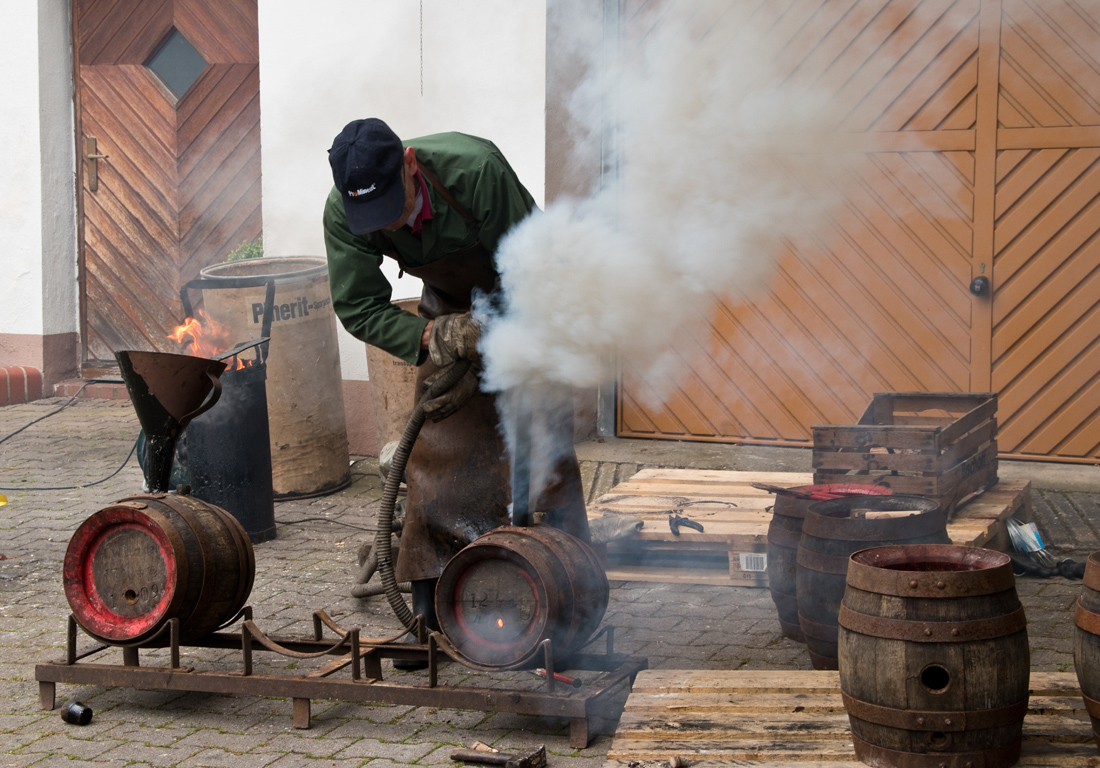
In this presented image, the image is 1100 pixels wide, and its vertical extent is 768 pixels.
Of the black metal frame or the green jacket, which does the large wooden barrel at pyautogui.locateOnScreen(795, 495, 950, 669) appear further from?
the green jacket

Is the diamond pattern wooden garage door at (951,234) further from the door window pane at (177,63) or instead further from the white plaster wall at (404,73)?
the door window pane at (177,63)

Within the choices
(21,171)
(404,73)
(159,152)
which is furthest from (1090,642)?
(21,171)

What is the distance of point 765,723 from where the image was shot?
3166 millimetres

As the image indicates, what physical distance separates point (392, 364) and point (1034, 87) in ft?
13.5

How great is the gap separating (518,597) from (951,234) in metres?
4.45

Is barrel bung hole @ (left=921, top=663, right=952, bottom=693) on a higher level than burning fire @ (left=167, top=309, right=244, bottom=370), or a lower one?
lower

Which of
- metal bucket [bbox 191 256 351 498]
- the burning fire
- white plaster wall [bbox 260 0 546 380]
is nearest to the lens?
the burning fire

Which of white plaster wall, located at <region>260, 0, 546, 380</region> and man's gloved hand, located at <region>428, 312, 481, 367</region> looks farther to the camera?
white plaster wall, located at <region>260, 0, 546, 380</region>

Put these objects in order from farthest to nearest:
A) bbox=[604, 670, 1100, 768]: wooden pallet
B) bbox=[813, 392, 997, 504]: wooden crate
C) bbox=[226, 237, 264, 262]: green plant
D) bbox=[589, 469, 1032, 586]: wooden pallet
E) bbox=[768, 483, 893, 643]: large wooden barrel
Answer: bbox=[226, 237, 264, 262]: green plant → bbox=[589, 469, 1032, 586]: wooden pallet → bbox=[813, 392, 997, 504]: wooden crate → bbox=[768, 483, 893, 643]: large wooden barrel → bbox=[604, 670, 1100, 768]: wooden pallet

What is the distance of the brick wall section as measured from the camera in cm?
918

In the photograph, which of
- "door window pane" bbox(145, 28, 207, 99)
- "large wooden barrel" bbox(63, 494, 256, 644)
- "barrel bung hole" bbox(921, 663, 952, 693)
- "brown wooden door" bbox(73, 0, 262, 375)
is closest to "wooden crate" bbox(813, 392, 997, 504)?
"barrel bung hole" bbox(921, 663, 952, 693)

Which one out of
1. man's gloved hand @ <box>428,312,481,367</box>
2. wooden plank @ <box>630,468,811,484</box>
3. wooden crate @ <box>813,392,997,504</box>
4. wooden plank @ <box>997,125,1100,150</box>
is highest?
wooden plank @ <box>997,125,1100,150</box>

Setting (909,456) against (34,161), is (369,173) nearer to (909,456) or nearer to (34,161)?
(909,456)

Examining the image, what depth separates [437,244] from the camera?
3.90 meters
